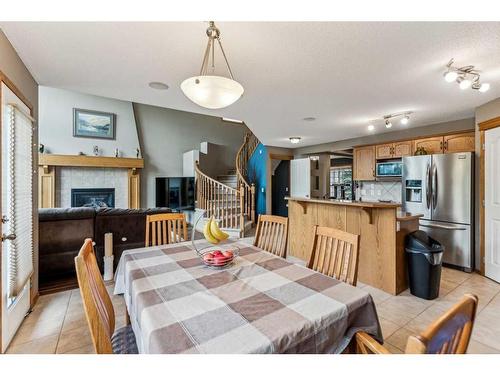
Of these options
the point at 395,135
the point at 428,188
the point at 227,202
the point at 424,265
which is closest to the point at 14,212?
the point at 424,265

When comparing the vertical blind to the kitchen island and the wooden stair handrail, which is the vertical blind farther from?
the wooden stair handrail

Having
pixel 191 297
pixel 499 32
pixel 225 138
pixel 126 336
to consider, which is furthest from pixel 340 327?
pixel 225 138

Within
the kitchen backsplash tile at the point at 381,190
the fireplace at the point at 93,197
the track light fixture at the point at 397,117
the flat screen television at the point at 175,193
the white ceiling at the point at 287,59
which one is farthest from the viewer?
the flat screen television at the point at 175,193

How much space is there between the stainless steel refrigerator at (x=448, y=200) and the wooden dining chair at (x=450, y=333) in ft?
11.5

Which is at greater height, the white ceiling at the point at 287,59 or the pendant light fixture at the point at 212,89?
the white ceiling at the point at 287,59

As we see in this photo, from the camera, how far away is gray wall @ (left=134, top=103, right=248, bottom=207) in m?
6.47

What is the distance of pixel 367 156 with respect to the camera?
4.89 m

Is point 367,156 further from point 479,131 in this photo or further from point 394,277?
point 394,277

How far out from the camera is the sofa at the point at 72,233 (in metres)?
2.77

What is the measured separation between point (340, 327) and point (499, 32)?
2191mm

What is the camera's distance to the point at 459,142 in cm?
369

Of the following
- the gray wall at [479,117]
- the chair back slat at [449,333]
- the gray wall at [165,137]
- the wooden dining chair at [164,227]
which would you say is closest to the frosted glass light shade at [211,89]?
the wooden dining chair at [164,227]

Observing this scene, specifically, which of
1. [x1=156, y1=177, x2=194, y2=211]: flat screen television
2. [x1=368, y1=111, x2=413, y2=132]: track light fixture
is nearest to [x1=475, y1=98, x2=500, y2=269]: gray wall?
[x1=368, y1=111, x2=413, y2=132]: track light fixture

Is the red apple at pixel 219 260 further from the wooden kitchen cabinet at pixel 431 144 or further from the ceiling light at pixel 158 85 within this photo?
the wooden kitchen cabinet at pixel 431 144
